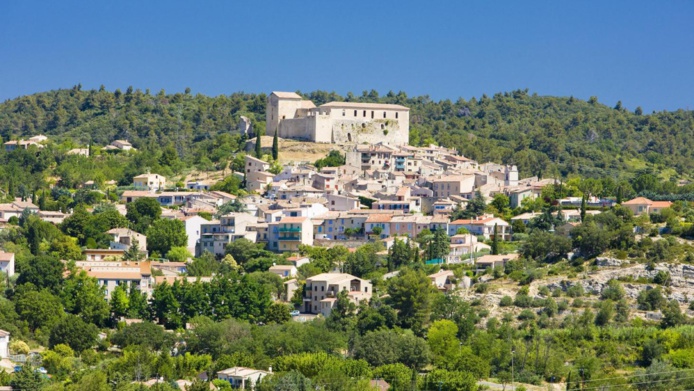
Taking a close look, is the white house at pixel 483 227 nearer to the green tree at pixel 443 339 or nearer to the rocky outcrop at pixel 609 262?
the rocky outcrop at pixel 609 262

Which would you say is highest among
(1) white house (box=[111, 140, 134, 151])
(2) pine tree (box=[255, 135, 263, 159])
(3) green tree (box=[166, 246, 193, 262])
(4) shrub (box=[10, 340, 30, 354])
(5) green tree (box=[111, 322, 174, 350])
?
(1) white house (box=[111, 140, 134, 151])

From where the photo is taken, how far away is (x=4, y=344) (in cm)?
4875

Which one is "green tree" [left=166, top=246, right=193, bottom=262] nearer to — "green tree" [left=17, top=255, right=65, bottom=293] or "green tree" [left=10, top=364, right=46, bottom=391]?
"green tree" [left=17, top=255, right=65, bottom=293]

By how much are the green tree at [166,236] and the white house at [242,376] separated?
17.4m

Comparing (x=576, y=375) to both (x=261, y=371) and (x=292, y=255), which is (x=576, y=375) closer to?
(x=261, y=371)

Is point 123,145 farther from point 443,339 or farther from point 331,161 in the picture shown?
point 443,339

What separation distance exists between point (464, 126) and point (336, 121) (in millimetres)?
32725

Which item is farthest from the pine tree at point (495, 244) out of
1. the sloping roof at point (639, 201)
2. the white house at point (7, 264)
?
the white house at point (7, 264)

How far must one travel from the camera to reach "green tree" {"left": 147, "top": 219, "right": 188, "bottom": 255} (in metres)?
63.2

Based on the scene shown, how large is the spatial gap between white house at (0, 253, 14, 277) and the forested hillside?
27.1m

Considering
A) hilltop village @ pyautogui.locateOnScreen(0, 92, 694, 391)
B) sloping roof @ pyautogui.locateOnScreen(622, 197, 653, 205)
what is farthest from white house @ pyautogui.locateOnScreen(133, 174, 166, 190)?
sloping roof @ pyautogui.locateOnScreen(622, 197, 653, 205)

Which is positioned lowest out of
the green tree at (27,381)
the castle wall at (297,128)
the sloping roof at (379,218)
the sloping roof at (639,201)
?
the green tree at (27,381)

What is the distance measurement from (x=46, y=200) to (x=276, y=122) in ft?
58.7

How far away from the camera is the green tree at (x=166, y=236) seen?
6322cm
